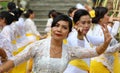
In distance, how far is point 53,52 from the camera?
4832 mm

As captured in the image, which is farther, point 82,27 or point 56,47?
point 82,27

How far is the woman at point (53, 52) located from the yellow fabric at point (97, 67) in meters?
2.02

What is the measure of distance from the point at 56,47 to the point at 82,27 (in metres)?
1.08

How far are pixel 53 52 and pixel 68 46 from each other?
232 millimetres

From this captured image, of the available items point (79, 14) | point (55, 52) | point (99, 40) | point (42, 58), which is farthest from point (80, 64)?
point (42, 58)

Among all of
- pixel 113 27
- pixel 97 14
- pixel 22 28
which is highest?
pixel 97 14

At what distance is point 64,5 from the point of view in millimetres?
17734

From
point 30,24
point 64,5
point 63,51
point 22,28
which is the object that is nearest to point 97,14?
point 63,51

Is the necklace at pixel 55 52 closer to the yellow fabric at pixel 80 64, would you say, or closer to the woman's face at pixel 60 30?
the woman's face at pixel 60 30

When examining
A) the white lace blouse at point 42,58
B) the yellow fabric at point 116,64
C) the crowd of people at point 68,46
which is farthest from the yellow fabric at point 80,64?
the yellow fabric at point 116,64

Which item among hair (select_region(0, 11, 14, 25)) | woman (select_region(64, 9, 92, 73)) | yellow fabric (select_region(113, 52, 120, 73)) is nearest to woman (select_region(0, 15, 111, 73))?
woman (select_region(64, 9, 92, 73))

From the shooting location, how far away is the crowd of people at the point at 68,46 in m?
4.75

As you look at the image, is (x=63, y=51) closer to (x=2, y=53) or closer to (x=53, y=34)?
(x=53, y=34)

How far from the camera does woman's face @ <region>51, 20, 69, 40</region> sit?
187 inches
